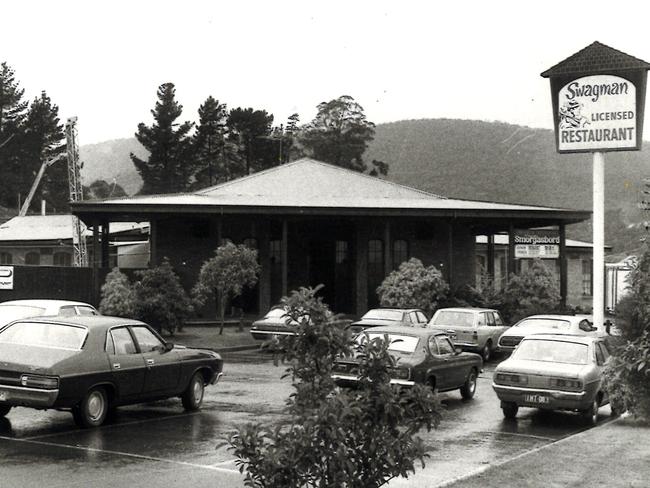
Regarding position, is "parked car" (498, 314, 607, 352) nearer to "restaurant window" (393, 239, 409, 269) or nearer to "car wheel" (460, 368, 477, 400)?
"car wheel" (460, 368, 477, 400)

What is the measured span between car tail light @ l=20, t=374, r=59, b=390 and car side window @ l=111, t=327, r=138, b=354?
56.7 inches

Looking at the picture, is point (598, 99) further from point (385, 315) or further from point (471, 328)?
point (385, 315)

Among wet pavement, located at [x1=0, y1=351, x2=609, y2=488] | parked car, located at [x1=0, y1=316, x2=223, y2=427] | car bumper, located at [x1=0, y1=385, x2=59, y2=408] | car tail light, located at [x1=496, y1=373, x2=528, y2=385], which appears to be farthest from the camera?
car tail light, located at [x1=496, y1=373, x2=528, y2=385]

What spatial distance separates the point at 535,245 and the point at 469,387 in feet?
76.1

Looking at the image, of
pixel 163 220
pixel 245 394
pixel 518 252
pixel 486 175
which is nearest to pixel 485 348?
pixel 245 394

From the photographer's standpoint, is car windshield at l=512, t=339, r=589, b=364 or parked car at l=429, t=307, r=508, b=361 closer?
car windshield at l=512, t=339, r=589, b=364

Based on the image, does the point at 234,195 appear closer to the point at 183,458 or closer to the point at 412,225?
the point at 412,225

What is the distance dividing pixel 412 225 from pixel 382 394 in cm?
3658

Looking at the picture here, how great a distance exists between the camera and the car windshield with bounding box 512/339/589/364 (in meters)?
15.5

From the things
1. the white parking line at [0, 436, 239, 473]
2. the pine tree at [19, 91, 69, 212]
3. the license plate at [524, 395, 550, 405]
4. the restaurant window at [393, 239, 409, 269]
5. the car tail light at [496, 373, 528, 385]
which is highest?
the pine tree at [19, 91, 69, 212]

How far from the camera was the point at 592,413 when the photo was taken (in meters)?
15.1

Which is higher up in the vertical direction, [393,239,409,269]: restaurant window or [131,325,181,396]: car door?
[393,239,409,269]: restaurant window

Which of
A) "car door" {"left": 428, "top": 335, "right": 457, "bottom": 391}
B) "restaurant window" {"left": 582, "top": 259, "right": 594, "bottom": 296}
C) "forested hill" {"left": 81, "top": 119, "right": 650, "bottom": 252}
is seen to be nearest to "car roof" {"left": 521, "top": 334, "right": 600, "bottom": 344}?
"car door" {"left": 428, "top": 335, "right": 457, "bottom": 391}

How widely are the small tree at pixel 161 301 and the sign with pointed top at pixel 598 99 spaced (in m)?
13.4
